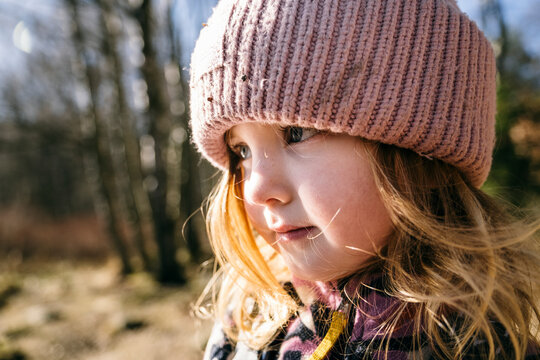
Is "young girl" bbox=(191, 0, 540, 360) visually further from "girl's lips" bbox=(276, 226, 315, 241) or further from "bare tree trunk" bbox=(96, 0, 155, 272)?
"bare tree trunk" bbox=(96, 0, 155, 272)

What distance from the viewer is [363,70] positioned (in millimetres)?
901

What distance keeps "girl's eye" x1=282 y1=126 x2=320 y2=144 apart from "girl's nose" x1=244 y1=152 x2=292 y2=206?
0.20 feet

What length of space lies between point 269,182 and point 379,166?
Answer: 289 mm

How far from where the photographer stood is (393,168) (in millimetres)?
979

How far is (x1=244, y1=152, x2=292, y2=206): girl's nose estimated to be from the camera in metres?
0.98

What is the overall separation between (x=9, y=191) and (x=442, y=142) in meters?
24.3

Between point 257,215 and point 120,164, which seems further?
point 120,164

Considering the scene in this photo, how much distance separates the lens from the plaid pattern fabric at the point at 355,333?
0.88 metres

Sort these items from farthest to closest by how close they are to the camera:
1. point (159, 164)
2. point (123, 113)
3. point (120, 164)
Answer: point (120, 164) → point (123, 113) → point (159, 164)

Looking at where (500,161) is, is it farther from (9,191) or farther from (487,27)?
(9,191)

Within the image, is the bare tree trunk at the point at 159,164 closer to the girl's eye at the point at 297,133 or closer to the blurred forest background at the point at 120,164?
the blurred forest background at the point at 120,164

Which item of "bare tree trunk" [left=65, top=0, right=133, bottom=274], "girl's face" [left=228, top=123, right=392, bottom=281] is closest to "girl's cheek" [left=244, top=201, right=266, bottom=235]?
"girl's face" [left=228, top=123, right=392, bottom=281]

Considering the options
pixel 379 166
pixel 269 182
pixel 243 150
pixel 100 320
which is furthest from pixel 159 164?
pixel 379 166

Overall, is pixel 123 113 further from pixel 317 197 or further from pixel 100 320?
pixel 317 197
